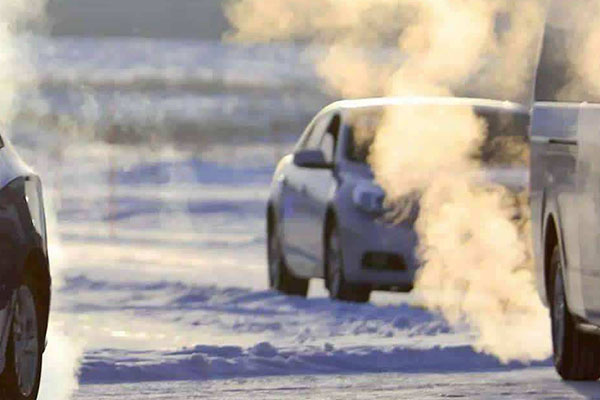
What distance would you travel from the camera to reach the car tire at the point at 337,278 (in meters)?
19.9

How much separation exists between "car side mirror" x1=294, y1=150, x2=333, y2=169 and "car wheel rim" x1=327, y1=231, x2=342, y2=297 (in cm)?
53

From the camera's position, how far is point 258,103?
97.7 metres

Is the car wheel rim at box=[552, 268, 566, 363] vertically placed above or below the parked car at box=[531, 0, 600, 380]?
below

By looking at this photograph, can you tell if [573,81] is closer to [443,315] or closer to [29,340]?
[29,340]

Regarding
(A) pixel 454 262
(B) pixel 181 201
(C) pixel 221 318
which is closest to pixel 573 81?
(A) pixel 454 262

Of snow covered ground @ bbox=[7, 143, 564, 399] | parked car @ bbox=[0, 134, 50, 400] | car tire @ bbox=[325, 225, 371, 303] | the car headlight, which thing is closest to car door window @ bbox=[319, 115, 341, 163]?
car tire @ bbox=[325, 225, 371, 303]

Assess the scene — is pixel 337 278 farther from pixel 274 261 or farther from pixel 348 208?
pixel 274 261

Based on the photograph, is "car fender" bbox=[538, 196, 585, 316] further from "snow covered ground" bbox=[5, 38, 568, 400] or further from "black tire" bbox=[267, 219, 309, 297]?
"black tire" bbox=[267, 219, 309, 297]

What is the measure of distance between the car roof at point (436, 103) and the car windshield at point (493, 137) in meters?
0.06

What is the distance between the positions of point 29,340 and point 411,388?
271 centimetres

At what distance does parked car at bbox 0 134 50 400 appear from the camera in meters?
11.9

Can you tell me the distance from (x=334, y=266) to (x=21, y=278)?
8.19m

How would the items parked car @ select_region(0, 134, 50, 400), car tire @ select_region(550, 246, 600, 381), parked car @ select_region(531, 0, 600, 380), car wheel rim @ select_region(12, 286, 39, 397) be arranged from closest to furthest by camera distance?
parked car @ select_region(0, 134, 50, 400) < car wheel rim @ select_region(12, 286, 39, 397) < parked car @ select_region(531, 0, 600, 380) < car tire @ select_region(550, 246, 600, 381)

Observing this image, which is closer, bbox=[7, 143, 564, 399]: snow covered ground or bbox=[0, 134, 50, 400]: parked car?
bbox=[0, 134, 50, 400]: parked car
